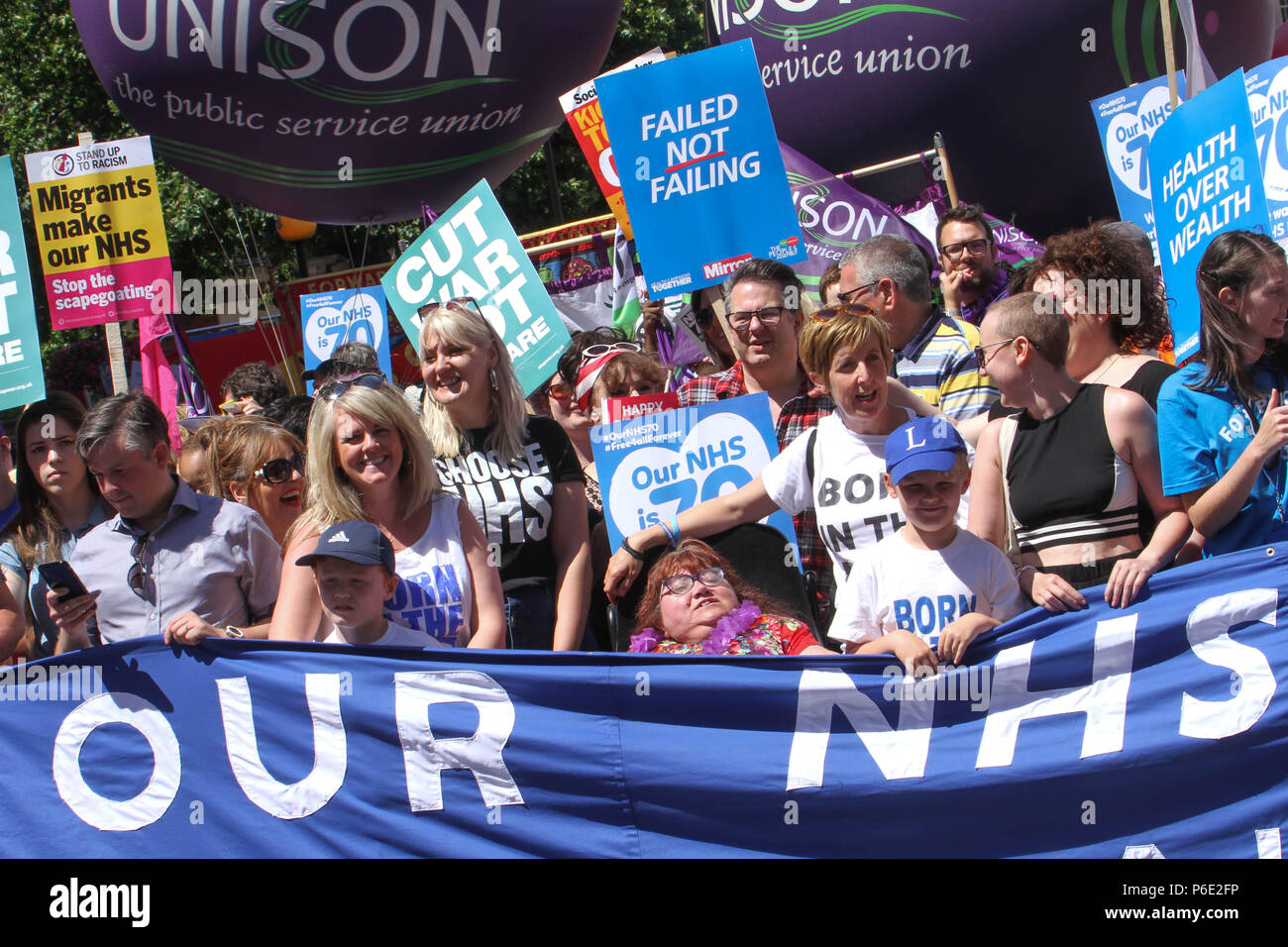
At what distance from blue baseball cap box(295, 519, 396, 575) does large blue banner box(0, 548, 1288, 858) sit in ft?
0.86

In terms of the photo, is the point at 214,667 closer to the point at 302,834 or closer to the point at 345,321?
the point at 302,834

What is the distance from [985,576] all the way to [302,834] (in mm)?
2046

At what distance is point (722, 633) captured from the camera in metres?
3.83

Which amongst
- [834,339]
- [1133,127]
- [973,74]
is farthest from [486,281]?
[973,74]

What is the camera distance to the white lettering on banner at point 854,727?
3275 millimetres

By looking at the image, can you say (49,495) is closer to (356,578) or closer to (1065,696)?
(356,578)

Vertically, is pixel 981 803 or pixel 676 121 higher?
pixel 676 121

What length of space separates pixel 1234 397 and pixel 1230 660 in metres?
0.83

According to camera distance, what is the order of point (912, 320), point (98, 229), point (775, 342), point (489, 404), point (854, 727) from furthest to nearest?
1. point (98, 229)
2. point (912, 320)
3. point (775, 342)
4. point (489, 404)
5. point (854, 727)

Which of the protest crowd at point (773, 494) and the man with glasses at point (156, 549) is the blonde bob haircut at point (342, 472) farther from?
the man with glasses at point (156, 549)

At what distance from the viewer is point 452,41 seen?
24.4 feet

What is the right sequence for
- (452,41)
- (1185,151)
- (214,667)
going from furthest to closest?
(452,41), (1185,151), (214,667)

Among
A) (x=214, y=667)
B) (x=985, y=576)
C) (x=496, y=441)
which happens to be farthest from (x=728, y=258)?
(x=214, y=667)
